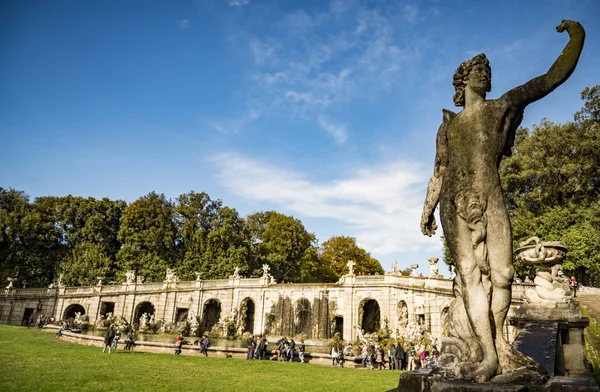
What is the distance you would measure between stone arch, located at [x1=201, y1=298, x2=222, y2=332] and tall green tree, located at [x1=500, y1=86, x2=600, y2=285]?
30330 mm

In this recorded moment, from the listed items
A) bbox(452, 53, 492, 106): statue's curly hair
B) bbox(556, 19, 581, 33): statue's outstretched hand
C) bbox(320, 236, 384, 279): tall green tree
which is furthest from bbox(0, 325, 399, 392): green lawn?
bbox(320, 236, 384, 279): tall green tree

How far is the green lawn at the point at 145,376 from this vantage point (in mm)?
10539

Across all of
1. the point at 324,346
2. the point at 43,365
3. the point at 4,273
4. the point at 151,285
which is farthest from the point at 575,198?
the point at 4,273

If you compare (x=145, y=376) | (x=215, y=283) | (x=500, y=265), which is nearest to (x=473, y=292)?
(x=500, y=265)

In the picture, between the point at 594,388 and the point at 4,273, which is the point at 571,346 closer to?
the point at 594,388

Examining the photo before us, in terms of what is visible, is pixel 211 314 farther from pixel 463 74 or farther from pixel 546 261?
pixel 463 74

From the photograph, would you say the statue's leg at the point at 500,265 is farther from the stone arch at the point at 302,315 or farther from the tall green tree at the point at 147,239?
the tall green tree at the point at 147,239

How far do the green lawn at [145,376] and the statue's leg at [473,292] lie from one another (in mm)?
8379

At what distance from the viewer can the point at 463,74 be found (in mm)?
4445

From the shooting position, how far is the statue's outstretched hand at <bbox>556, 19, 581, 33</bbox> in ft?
12.2

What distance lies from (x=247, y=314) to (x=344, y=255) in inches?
749

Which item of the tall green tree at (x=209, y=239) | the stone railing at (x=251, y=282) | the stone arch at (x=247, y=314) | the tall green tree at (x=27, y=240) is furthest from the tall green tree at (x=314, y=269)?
the tall green tree at (x=27, y=240)

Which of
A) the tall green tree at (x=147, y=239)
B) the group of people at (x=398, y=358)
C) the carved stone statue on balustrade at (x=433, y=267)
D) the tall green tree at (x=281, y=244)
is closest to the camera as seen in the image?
the group of people at (x=398, y=358)

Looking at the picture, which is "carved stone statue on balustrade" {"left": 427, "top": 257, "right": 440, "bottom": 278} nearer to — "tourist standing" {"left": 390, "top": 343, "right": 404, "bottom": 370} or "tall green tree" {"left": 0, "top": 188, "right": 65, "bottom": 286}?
"tourist standing" {"left": 390, "top": 343, "right": 404, "bottom": 370}
